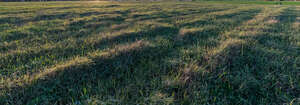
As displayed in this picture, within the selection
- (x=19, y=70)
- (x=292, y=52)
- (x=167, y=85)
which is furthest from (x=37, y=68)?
(x=292, y=52)

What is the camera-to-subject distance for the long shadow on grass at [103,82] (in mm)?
1895

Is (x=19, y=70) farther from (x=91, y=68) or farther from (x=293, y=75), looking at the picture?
(x=293, y=75)

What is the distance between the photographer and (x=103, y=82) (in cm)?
222

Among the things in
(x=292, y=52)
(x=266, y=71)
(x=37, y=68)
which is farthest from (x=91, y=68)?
(x=292, y=52)

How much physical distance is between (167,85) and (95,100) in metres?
1.05

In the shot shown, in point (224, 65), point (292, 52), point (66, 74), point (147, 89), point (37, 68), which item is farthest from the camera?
point (292, 52)

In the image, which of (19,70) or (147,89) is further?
(19,70)

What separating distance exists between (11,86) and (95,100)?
1344 millimetres

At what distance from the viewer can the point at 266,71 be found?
8.66ft

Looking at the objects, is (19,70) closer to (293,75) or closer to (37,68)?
(37,68)

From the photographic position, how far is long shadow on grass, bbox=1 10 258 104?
74.6 inches

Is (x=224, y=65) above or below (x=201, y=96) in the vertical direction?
above

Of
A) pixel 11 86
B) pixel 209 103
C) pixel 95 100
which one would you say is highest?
pixel 11 86

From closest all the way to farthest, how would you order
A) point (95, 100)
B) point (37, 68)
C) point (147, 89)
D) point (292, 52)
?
point (95, 100)
point (147, 89)
point (37, 68)
point (292, 52)
